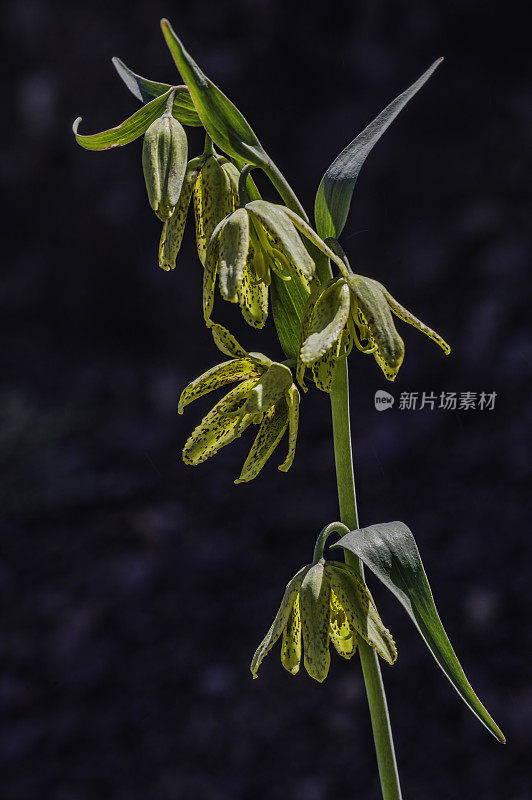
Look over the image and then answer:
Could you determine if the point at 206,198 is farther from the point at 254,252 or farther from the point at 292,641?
the point at 292,641

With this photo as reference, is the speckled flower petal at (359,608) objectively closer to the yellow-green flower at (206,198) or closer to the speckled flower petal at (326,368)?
the speckled flower petal at (326,368)

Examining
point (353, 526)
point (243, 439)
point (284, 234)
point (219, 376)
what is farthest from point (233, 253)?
point (243, 439)

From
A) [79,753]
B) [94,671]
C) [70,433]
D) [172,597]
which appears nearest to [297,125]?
[70,433]

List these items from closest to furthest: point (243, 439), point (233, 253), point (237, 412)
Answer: point (233, 253)
point (237, 412)
point (243, 439)

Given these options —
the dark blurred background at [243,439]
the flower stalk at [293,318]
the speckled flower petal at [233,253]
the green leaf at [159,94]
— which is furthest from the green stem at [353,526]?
the dark blurred background at [243,439]

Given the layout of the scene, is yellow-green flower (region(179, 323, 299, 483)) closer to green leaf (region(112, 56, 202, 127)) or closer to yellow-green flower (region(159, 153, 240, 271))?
yellow-green flower (region(159, 153, 240, 271))

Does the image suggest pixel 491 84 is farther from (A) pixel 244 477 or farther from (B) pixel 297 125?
(A) pixel 244 477
